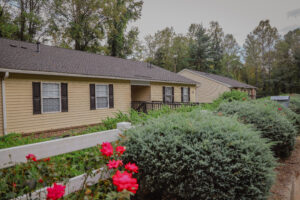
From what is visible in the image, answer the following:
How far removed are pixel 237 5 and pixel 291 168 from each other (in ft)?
40.1

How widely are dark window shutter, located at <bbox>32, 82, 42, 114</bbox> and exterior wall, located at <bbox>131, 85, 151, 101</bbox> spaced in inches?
292

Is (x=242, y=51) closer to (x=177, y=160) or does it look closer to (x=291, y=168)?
(x=291, y=168)

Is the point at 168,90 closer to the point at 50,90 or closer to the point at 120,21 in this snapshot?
the point at 50,90

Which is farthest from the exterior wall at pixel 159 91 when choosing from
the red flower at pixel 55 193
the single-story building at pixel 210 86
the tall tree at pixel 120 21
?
the tall tree at pixel 120 21

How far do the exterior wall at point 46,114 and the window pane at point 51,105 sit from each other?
206mm

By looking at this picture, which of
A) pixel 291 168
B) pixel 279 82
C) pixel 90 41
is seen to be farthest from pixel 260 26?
pixel 291 168

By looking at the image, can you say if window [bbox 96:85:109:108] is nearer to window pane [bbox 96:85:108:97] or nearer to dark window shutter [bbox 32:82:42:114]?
window pane [bbox 96:85:108:97]

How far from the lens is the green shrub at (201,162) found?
2.14 m

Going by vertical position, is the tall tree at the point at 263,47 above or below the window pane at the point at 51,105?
above

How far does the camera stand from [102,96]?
1079cm

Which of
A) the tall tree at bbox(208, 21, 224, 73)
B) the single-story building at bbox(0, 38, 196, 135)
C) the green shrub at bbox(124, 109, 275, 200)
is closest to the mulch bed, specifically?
the green shrub at bbox(124, 109, 275, 200)

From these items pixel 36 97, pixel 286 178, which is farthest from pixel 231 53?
pixel 286 178

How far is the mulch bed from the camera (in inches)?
120

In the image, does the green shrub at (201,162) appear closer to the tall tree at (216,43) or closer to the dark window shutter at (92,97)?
the dark window shutter at (92,97)
